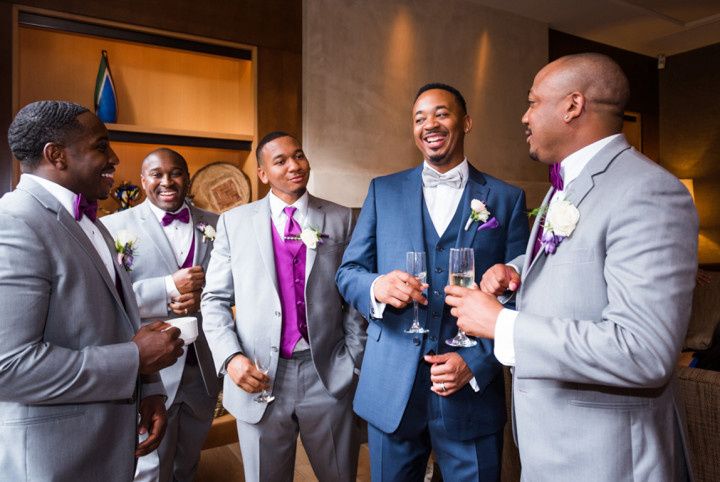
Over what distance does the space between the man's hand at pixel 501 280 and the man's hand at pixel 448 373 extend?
11.1 inches

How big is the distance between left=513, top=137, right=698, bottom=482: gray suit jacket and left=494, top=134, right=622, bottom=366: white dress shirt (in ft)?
0.10

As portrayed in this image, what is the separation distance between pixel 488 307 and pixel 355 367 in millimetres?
1062

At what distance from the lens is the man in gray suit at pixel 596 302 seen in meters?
1.06

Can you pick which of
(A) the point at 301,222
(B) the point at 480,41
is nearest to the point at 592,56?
(A) the point at 301,222

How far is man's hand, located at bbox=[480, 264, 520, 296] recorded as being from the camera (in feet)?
5.02

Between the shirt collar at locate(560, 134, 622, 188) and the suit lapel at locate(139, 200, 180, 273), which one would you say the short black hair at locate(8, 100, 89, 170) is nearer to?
the suit lapel at locate(139, 200, 180, 273)

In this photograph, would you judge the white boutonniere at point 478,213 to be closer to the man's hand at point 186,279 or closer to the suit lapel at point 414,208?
the suit lapel at point 414,208

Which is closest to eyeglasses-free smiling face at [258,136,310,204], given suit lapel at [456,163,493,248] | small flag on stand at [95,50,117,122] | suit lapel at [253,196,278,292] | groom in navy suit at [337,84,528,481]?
suit lapel at [253,196,278,292]

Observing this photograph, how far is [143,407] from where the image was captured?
178 centimetres

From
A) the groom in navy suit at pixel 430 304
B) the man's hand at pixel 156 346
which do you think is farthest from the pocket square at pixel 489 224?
the man's hand at pixel 156 346

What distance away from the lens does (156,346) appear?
148 centimetres

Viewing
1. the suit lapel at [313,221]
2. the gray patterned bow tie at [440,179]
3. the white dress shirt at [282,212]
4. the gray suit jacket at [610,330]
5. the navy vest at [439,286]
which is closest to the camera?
the gray suit jacket at [610,330]

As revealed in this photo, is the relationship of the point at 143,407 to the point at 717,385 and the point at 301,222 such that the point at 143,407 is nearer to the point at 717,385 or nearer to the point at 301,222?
the point at 301,222

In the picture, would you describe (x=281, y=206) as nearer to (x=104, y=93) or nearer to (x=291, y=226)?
(x=291, y=226)
